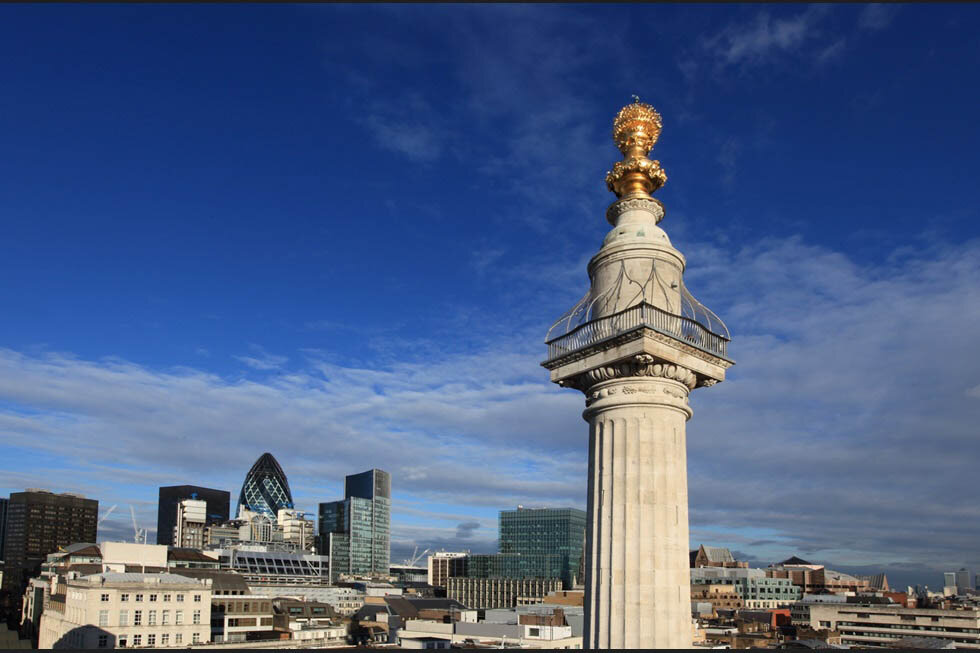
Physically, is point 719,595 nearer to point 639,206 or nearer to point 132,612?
point 132,612

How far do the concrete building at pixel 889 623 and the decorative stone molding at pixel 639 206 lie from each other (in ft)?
357

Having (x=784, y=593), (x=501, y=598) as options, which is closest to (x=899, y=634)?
(x=784, y=593)

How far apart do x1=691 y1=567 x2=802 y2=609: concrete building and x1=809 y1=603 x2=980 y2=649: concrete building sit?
4782 centimetres

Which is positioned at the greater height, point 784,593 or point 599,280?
point 599,280

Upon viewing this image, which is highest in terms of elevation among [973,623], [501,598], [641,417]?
[641,417]

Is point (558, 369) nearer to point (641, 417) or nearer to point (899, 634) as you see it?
point (641, 417)

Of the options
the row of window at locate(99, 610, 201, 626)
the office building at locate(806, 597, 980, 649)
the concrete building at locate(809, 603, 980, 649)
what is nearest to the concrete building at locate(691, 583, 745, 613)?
the office building at locate(806, 597, 980, 649)

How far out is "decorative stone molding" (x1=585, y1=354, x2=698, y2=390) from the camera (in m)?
15.1

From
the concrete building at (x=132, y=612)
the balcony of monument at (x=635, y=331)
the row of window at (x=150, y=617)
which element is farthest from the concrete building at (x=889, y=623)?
the balcony of monument at (x=635, y=331)

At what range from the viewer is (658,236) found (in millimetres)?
16609

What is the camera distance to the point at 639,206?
671 inches

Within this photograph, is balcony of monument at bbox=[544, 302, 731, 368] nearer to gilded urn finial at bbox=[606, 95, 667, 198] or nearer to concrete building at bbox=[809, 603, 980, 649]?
gilded urn finial at bbox=[606, 95, 667, 198]

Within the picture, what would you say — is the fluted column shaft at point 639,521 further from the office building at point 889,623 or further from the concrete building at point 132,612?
the office building at point 889,623

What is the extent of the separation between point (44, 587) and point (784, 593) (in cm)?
14927
